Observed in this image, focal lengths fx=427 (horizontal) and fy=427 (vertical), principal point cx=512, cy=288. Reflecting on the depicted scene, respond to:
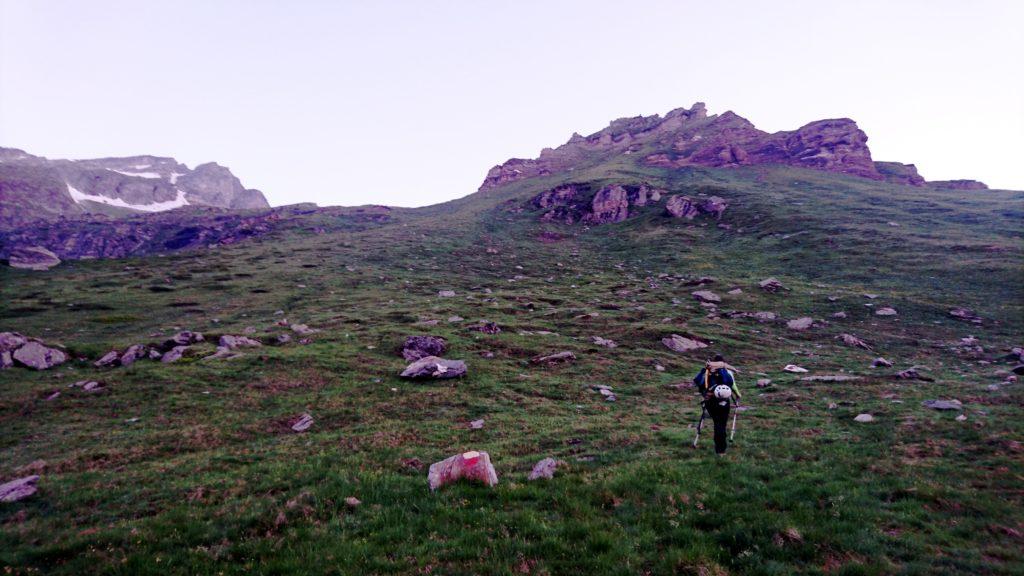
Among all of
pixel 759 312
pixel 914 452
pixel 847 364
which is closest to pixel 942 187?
pixel 759 312

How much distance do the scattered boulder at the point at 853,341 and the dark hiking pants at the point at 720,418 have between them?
2577 cm

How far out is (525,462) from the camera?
47.5 ft

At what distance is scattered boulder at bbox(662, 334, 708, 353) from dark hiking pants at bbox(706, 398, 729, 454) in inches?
758

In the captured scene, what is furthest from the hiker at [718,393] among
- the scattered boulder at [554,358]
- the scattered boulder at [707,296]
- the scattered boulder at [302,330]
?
the scattered boulder at [707,296]

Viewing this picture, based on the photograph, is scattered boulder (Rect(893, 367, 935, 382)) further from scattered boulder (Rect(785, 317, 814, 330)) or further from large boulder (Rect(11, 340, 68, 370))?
large boulder (Rect(11, 340, 68, 370))

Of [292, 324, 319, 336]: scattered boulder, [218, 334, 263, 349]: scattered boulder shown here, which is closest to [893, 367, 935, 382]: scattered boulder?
[292, 324, 319, 336]: scattered boulder

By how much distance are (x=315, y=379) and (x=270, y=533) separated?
672 inches

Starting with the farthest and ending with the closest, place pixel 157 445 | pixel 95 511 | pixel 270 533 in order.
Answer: pixel 157 445 → pixel 95 511 → pixel 270 533

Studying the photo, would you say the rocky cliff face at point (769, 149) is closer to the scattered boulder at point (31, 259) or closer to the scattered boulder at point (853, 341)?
the scattered boulder at point (853, 341)

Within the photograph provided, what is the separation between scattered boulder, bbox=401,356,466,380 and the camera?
1032 inches

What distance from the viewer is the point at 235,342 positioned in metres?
32.2

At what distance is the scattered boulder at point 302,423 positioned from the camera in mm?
19547

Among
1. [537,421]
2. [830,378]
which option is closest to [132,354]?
[537,421]

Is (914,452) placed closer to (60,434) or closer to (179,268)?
(60,434)
